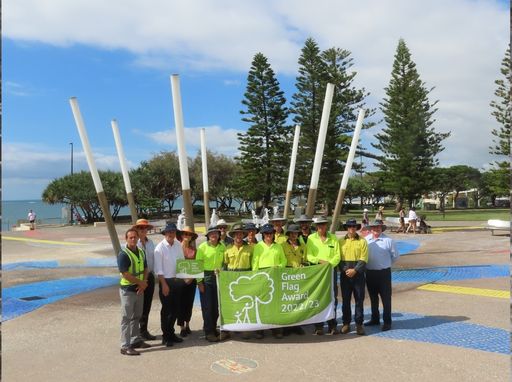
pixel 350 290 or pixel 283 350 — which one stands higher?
pixel 350 290

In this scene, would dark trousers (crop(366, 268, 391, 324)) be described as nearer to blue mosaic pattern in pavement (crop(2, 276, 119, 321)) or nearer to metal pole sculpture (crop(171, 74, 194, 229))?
metal pole sculpture (crop(171, 74, 194, 229))

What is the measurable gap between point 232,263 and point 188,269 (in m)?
0.61

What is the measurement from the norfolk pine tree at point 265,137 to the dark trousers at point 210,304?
98.2 ft

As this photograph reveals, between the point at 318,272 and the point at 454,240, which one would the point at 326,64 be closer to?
the point at 454,240

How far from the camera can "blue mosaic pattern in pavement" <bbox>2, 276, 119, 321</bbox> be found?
26.6 ft

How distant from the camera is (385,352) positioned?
5.37m

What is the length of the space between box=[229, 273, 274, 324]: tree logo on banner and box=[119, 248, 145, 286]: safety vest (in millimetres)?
1209

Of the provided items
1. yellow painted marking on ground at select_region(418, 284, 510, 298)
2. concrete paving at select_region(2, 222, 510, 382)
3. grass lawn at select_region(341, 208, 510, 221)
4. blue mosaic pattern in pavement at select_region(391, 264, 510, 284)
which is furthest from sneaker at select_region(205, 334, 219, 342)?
grass lawn at select_region(341, 208, 510, 221)

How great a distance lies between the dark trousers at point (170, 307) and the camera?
587cm

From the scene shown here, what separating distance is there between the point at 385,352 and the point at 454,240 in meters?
13.9

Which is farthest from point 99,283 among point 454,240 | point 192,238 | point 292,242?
point 454,240

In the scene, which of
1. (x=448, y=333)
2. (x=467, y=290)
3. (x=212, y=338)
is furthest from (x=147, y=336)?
(x=467, y=290)

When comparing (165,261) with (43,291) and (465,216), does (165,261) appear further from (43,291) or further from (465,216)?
(465,216)

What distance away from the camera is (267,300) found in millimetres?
6078
